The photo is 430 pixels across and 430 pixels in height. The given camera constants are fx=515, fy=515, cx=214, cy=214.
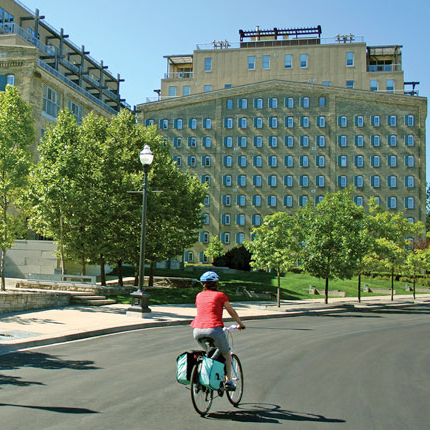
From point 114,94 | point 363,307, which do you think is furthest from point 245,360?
point 114,94

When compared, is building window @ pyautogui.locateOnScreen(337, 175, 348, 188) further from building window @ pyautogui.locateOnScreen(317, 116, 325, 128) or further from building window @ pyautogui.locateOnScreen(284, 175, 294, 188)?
building window @ pyautogui.locateOnScreen(317, 116, 325, 128)

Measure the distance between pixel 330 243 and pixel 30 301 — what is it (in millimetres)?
18910

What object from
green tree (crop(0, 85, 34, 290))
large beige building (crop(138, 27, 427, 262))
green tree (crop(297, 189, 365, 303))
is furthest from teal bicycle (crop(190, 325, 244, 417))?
large beige building (crop(138, 27, 427, 262))

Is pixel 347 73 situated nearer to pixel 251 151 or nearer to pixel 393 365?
pixel 251 151

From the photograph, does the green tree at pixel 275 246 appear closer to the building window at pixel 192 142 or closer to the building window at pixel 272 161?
the building window at pixel 272 161

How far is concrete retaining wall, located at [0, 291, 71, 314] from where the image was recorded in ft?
61.9

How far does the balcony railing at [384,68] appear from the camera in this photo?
82.2 metres

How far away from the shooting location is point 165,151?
34344 mm

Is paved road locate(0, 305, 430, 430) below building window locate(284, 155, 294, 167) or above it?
below

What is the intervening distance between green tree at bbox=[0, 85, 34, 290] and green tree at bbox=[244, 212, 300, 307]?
11.6m

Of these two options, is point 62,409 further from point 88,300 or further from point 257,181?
point 257,181

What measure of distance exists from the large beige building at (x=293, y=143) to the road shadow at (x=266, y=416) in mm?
68551

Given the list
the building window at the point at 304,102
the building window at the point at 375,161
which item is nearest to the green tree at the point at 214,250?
the building window at the point at 304,102

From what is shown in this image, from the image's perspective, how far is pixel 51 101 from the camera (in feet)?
141
